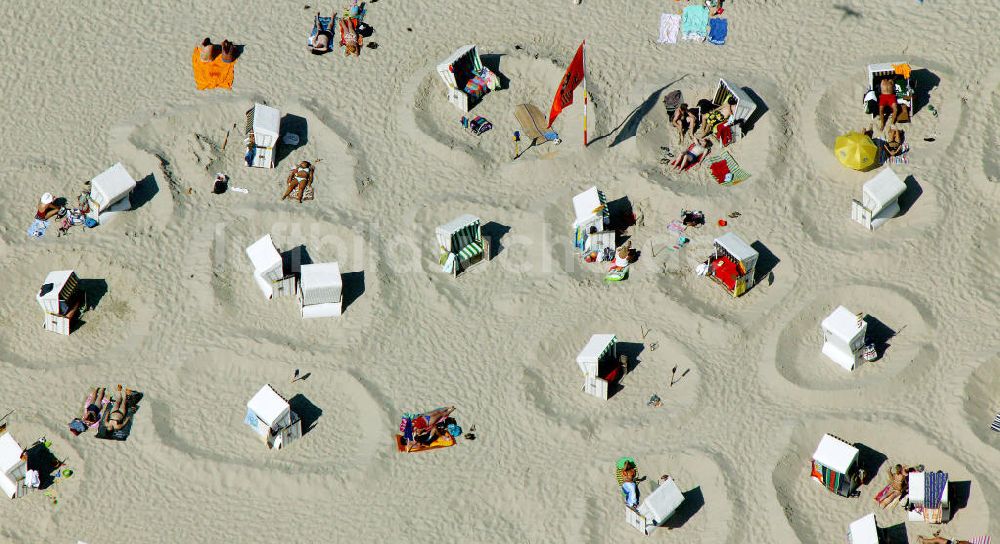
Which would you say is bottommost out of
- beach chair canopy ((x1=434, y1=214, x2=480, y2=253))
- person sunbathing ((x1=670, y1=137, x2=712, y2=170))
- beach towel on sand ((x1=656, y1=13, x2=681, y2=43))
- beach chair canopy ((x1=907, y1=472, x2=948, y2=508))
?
beach chair canopy ((x1=907, y1=472, x2=948, y2=508))

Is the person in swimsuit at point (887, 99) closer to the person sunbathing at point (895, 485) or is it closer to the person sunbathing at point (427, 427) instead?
the person sunbathing at point (895, 485)

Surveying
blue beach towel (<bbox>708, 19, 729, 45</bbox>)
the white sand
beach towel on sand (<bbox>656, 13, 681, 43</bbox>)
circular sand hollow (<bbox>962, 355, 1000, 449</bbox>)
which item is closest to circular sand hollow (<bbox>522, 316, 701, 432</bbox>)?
the white sand

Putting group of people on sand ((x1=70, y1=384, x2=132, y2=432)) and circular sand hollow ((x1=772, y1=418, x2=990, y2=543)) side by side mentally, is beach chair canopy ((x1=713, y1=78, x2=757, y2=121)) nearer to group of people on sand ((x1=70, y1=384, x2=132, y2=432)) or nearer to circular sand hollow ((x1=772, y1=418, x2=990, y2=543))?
circular sand hollow ((x1=772, y1=418, x2=990, y2=543))

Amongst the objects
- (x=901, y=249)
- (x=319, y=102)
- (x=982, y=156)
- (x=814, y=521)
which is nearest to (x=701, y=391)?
(x=814, y=521)

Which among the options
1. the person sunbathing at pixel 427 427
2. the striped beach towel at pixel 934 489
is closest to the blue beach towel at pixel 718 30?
the person sunbathing at pixel 427 427

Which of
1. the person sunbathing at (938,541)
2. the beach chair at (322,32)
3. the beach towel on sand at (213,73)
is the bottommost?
the person sunbathing at (938,541)

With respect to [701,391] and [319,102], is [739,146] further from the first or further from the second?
[319,102]
